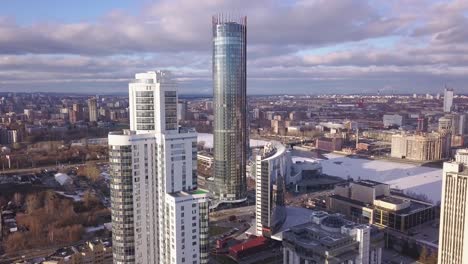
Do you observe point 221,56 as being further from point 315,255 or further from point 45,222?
point 315,255

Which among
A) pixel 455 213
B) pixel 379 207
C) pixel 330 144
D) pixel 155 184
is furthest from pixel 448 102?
pixel 155 184

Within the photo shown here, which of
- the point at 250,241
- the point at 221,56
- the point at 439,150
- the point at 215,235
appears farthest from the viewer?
the point at 439,150

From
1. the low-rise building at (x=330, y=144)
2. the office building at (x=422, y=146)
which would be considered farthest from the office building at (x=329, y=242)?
the low-rise building at (x=330, y=144)

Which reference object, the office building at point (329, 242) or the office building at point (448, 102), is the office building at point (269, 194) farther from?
the office building at point (448, 102)

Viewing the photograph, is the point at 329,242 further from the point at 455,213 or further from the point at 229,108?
the point at 229,108

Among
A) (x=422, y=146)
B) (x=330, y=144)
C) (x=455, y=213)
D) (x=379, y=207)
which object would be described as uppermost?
(x=455, y=213)

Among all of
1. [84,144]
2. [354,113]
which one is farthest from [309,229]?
[354,113]
